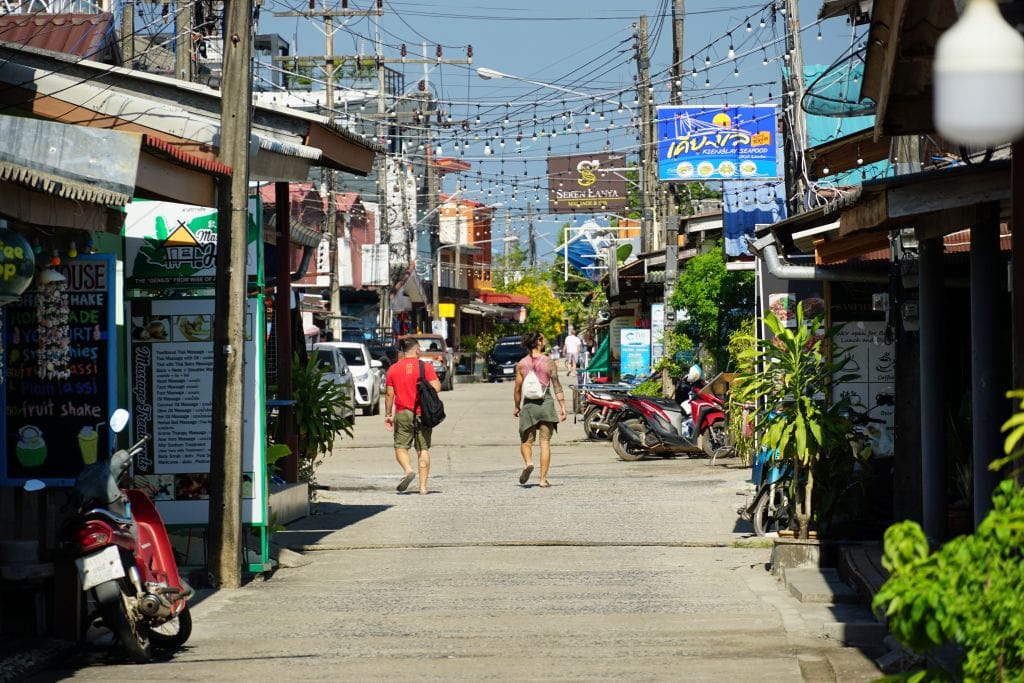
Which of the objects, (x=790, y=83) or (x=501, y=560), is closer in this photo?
(x=501, y=560)

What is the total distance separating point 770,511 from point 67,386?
6.27 metres

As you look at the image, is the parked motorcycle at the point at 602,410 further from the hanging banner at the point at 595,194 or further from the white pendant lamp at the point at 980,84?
the hanging banner at the point at 595,194

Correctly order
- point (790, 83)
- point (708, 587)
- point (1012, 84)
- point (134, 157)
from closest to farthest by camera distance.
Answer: point (1012, 84) → point (134, 157) → point (708, 587) → point (790, 83)

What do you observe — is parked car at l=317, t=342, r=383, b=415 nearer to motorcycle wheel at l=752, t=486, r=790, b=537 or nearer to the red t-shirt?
the red t-shirt

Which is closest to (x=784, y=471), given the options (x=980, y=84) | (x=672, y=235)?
(x=980, y=84)

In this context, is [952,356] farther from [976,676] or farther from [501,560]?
[976,676]

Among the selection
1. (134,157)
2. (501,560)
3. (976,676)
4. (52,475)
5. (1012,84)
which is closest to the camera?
(1012,84)

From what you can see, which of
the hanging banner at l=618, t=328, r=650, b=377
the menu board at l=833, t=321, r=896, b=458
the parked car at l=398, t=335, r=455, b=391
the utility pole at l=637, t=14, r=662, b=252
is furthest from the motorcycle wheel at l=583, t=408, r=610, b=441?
the parked car at l=398, t=335, r=455, b=391

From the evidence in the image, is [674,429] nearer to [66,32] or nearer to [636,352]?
[66,32]

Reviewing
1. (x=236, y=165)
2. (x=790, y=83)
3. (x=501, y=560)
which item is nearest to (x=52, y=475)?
(x=236, y=165)

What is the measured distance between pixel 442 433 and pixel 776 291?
47.9ft

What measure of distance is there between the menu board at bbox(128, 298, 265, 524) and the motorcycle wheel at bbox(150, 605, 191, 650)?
2.81 m

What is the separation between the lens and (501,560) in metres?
12.5

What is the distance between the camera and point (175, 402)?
38.8 ft
